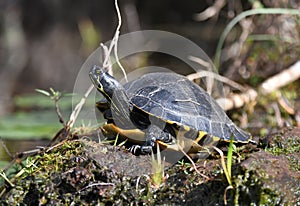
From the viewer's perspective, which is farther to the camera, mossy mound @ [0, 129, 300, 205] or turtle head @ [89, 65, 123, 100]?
turtle head @ [89, 65, 123, 100]

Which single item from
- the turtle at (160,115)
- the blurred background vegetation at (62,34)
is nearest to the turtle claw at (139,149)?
the turtle at (160,115)

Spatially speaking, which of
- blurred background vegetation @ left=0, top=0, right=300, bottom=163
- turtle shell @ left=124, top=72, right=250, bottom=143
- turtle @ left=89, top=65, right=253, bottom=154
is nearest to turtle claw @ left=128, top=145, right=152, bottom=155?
turtle @ left=89, top=65, right=253, bottom=154

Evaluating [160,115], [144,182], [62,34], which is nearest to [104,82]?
[160,115]

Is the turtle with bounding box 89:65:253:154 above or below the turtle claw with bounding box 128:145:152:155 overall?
above

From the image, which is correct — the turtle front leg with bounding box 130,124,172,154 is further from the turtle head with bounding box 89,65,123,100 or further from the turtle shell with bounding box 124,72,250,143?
the turtle head with bounding box 89,65,123,100

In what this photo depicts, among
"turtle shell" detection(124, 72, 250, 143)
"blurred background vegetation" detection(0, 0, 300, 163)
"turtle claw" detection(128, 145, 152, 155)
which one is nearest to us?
"turtle claw" detection(128, 145, 152, 155)

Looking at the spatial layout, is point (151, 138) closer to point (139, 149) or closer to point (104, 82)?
point (139, 149)

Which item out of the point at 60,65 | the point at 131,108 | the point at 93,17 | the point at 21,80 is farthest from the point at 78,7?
the point at 131,108

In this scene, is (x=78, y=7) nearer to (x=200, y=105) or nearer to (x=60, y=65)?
(x=60, y=65)
